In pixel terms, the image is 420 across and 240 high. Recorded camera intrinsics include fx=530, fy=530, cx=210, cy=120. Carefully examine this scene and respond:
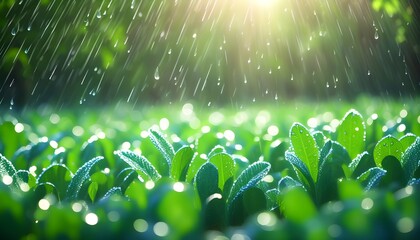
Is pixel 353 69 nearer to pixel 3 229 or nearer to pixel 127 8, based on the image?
pixel 127 8

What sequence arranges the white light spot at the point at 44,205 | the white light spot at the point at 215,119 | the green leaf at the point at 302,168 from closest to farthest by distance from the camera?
the white light spot at the point at 44,205
the green leaf at the point at 302,168
the white light spot at the point at 215,119

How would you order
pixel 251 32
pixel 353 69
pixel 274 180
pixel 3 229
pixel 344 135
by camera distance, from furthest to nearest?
pixel 353 69
pixel 251 32
pixel 344 135
pixel 274 180
pixel 3 229

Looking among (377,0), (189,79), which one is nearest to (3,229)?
(377,0)

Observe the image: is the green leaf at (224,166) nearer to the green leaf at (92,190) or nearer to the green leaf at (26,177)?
the green leaf at (92,190)

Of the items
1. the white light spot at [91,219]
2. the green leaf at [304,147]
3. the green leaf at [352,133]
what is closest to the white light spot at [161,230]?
the white light spot at [91,219]

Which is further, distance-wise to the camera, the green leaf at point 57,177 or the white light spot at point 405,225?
the green leaf at point 57,177

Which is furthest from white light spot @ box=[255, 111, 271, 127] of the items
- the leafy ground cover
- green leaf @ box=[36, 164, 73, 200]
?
green leaf @ box=[36, 164, 73, 200]

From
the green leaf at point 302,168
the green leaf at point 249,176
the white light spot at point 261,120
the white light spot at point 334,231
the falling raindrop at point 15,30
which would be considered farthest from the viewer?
the falling raindrop at point 15,30

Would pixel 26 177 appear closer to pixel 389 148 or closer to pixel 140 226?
pixel 140 226
